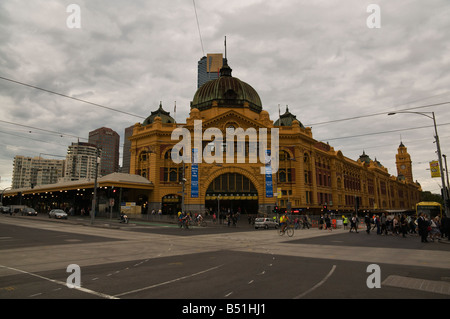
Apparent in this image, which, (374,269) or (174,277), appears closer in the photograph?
A: (174,277)

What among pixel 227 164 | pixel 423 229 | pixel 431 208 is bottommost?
pixel 423 229

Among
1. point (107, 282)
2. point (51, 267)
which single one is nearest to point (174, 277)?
point (107, 282)

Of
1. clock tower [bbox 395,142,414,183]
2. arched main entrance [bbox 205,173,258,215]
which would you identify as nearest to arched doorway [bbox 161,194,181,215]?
arched main entrance [bbox 205,173,258,215]

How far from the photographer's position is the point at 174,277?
8.92 meters

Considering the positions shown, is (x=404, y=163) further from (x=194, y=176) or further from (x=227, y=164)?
(x=194, y=176)

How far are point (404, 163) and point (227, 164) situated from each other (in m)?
148

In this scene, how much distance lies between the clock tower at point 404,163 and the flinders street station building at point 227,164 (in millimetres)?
121604

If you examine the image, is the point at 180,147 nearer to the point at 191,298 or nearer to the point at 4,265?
the point at 4,265

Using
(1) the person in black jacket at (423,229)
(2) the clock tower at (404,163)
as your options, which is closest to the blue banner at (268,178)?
(1) the person in black jacket at (423,229)

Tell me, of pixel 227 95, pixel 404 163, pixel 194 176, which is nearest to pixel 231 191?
pixel 194 176

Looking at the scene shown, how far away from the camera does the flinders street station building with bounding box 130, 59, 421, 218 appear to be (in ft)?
168

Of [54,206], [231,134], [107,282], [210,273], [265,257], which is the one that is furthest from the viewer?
[54,206]

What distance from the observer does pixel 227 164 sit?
5172 cm

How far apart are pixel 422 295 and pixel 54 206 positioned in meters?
84.9
